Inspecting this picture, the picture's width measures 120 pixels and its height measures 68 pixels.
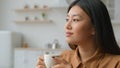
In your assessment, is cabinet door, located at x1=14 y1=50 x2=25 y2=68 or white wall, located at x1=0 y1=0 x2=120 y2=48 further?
white wall, located at x1=0 y1=0 x2=120 y2=48

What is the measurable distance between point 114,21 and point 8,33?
1873 millimetres

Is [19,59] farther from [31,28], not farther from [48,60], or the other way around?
[48,60]

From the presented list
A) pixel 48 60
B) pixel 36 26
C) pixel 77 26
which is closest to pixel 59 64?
pixel 48 60

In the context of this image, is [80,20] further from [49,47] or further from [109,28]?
[49,47]

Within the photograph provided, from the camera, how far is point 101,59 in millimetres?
998

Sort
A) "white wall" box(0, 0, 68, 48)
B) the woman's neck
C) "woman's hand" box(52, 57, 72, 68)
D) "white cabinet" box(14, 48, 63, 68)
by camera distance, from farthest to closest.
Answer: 1. "white wall" box(0, 0, 68, 48)
2. "white cabinet" box(14, 48, 63, 68)
3. the woman's neck
4. "woman's hand" box(52, 57, 72, 68)

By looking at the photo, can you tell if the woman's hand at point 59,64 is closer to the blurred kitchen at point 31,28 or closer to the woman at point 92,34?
the woman at point 92,34

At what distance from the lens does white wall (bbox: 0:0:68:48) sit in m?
4.96

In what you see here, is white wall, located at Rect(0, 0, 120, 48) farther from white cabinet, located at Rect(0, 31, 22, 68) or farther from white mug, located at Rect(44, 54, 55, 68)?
white mug, located at Rect(44, 54, 55, 68)

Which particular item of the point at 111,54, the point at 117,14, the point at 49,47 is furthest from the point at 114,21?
the point at 111,54

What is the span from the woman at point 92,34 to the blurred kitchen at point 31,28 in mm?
3479

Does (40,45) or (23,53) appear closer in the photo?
(23,53)

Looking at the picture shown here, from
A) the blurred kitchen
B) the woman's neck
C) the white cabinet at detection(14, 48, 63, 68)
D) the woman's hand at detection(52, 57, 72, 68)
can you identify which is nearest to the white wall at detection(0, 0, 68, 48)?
the blurred kitchen

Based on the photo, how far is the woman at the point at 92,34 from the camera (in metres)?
0.97
